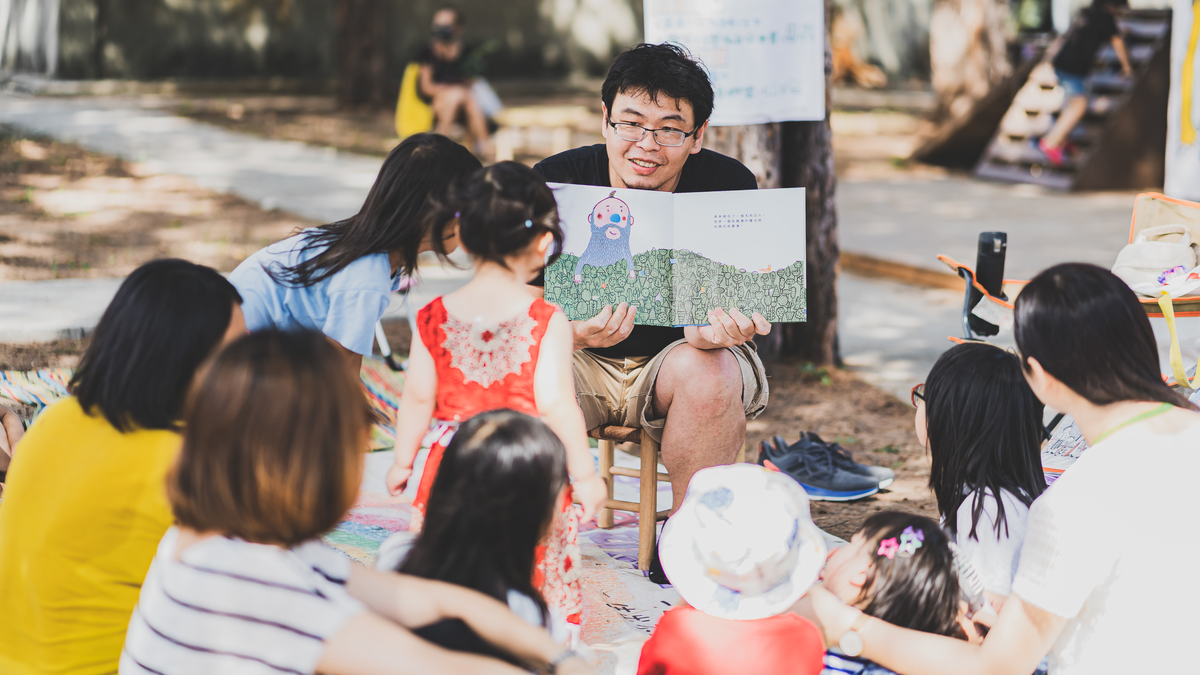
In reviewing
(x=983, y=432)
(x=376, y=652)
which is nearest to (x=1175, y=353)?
(x=983, y=432)

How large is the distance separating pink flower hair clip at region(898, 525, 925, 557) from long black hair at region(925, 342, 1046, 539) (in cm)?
37

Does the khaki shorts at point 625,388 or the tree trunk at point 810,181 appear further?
the tree trunk at point 810,181

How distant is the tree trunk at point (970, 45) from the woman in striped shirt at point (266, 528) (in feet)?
40.4

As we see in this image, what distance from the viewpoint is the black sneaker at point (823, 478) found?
404cm

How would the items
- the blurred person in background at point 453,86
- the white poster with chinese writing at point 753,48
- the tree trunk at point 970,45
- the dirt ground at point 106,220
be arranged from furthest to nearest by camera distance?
the tree trunk at point 970,45 → the blurred person in background at point 453,86 → the dirt ground at point 106,220 → the white poster with chinese writing at point 753,48

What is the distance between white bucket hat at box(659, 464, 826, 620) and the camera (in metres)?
2.08

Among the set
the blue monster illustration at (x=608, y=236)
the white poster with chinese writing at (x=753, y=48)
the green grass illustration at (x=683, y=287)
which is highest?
the white poster with chinese writing at (x=753, y=48)

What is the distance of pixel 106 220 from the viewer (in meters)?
8.70

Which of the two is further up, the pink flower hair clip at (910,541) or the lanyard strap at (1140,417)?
the lanyard strap at (1140,417)

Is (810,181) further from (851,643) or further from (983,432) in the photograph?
(851,643)

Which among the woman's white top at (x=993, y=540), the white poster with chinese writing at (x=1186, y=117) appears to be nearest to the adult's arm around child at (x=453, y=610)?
the woman's white top at (x=993, y=540)

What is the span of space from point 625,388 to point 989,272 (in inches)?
50.3

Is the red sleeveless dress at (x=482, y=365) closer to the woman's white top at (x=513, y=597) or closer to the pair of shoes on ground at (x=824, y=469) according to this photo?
the woman's white top at (x=513, y=597)

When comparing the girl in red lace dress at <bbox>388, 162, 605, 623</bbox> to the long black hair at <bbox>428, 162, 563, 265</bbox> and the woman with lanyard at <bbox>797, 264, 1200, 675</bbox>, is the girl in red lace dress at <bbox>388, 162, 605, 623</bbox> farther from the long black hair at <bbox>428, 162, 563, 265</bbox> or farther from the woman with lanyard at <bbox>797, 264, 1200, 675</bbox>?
the woman with lanyard at <bbox>797, 264, 1200, 675</bbox>
